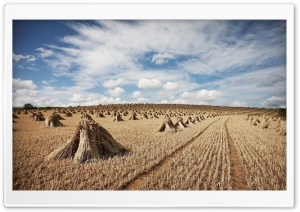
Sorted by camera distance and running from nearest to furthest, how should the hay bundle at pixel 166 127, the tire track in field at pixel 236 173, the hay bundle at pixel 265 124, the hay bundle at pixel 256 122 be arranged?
1. the tire track in field at pixel 236 173
2. the hay bundle at pixel 166 127
3. the hay bundle at pixel 265 124
4. the hay bundle at pixel 256 122

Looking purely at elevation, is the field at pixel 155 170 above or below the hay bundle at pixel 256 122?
below

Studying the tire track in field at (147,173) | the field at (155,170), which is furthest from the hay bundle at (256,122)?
the tire track in field at (147,173)

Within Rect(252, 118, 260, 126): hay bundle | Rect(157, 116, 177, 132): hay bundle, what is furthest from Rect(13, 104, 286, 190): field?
Rect(252, 118, 260, 126): hay bundle

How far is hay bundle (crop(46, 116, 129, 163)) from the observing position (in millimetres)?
6473

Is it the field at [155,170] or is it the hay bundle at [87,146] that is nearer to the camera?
the field at [155,170]

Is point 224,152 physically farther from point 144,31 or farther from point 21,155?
point 21,155

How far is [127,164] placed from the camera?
6238 mm

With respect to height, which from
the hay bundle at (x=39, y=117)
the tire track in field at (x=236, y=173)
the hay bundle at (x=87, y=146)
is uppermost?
the hay bundle at (x=39, y=117)

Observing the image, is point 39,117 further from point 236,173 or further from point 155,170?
point 236,173

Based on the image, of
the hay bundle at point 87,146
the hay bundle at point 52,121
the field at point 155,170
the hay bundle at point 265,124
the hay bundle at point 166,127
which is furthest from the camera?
the hay bundle at point 265,124

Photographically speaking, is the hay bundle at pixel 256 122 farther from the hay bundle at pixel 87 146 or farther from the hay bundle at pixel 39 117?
the hay bundle at pixel 39 117

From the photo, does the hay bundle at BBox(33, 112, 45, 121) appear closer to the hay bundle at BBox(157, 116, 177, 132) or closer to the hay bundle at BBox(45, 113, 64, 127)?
the hay bundle at BBox(45, 113, 64, 127)

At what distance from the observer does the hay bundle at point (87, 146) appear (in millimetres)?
6473
